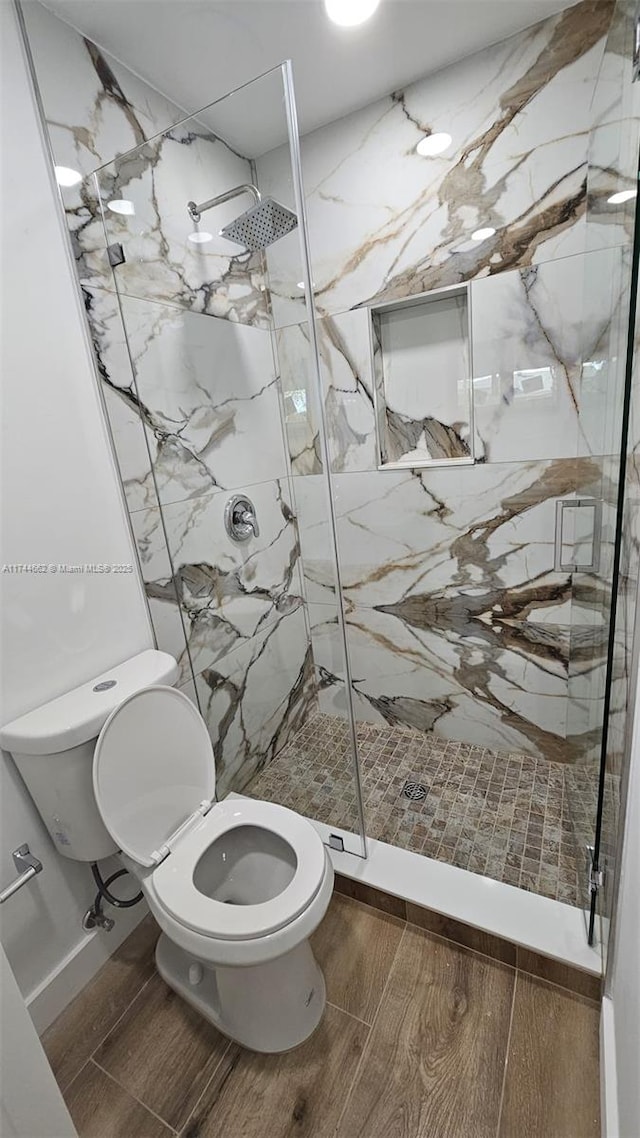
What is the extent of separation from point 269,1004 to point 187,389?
1.76m

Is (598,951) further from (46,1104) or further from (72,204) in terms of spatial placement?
(72,204)

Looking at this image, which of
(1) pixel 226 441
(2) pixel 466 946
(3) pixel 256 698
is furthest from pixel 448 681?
(1) pixel 226 441

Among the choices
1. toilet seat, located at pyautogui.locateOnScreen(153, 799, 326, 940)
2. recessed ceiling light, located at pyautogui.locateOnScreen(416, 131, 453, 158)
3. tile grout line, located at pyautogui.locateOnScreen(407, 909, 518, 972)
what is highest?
recessed ceiling light, located at pyautogui.locateOnScreen(416, 131, 453, 158)

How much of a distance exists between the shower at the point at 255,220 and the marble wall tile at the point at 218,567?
0.80 metres

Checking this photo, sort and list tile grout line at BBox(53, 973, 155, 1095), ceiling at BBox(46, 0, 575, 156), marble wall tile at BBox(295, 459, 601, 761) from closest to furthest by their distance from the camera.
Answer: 1. tile grout line at BBox(53, 973, 155, 1095)
2. ceiling at BBox(46, 0, 575, 156)
3. marble wall tile at BBox(295, 459, 601, 761)

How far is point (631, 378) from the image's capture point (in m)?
0.87

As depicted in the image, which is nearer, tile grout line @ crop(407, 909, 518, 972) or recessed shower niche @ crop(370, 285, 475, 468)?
tile grout line @ crop(407, 909, 518, 972)

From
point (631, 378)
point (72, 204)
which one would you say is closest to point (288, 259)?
point (72, 204)

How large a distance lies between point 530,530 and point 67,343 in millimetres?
1612

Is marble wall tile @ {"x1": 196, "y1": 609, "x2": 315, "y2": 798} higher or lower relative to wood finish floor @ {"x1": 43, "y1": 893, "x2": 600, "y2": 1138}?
higher

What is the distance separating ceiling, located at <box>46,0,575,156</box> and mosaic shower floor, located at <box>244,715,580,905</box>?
6.91 ft

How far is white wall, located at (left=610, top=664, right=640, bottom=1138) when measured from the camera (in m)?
0.76

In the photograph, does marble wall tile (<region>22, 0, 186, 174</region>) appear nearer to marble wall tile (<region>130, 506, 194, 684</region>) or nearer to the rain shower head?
the rain shower head

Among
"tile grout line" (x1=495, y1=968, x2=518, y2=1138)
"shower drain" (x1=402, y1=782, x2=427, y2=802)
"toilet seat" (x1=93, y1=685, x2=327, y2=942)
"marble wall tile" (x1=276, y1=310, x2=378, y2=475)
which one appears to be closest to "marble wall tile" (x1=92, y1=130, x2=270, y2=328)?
"marble wall tile" (x1=276, y1=310, x2=378, y2=475)
